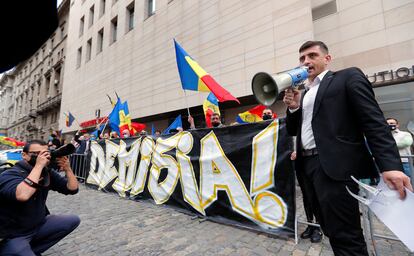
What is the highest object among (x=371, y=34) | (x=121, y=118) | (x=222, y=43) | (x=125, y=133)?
(x=222, y=43)

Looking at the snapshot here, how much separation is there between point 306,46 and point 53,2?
5.99 feet

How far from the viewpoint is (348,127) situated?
64.9 inches

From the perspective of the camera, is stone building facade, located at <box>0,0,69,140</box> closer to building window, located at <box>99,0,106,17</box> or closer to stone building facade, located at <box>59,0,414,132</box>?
building window, located at <box>99,0,106,17</box>

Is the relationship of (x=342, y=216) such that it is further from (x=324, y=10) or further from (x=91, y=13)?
(x=91, y=13)

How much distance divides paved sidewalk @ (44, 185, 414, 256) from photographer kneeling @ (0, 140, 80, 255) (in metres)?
0.56

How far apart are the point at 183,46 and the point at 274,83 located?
13698 millimetres

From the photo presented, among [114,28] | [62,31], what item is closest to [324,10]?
[114,28]

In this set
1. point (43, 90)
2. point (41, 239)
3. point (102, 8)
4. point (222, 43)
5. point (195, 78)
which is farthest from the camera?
point (43, 90)

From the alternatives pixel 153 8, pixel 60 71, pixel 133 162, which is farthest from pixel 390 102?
pixel 60 71

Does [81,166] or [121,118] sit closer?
[81,166]

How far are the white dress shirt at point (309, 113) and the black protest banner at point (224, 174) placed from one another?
1.36 m

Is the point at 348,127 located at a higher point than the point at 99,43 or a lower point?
lower

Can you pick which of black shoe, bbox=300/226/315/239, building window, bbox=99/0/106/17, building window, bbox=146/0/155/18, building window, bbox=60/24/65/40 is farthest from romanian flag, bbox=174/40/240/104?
building window, bbox=60/24/65/40

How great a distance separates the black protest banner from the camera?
332 cm
